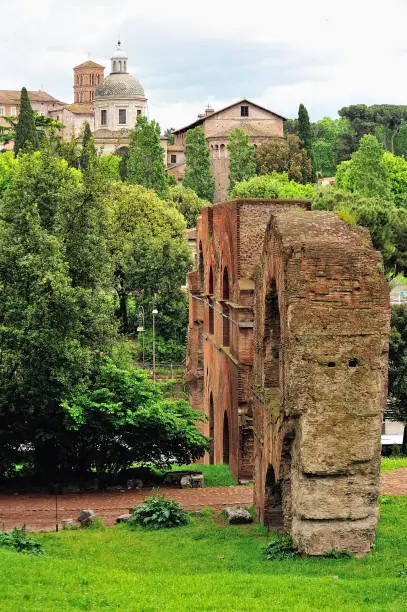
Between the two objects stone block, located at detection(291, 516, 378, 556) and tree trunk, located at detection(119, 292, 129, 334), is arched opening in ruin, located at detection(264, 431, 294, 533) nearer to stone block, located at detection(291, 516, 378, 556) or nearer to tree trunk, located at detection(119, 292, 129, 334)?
stone block, located at detection(291, 516, 378, 556)

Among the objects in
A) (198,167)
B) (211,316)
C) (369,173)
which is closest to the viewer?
(211,316)

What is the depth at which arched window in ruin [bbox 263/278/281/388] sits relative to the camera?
17.3 meters

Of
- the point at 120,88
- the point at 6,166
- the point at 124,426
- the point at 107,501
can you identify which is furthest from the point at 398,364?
the point at 120,88

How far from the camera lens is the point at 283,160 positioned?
8875 centimetres

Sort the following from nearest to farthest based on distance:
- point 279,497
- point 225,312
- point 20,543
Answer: point 20,543
point 279,497
point 225,312

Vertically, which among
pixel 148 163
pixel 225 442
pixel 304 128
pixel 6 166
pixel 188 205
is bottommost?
pixel 225 442

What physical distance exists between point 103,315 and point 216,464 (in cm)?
529

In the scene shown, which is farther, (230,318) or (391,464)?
(230,318)

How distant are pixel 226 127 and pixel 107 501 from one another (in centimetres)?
8338

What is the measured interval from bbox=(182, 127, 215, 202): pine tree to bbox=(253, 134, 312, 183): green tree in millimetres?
4903

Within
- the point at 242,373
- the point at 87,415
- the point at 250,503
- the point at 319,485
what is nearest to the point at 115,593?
the point at 319,485

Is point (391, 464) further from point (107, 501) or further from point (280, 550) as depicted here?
point (280, 550)

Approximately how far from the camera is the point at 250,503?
778 inches

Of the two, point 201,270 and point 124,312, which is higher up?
point 201,270
